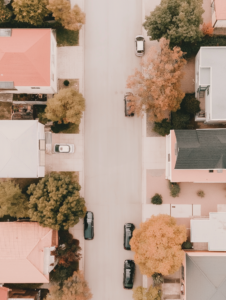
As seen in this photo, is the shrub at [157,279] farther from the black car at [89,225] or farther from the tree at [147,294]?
the black car at [89,225]

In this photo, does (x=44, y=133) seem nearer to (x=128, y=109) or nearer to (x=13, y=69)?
(x=13, y=69)

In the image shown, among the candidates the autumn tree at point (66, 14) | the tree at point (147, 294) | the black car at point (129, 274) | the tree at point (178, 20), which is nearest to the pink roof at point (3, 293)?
the black car at point (129, 274)

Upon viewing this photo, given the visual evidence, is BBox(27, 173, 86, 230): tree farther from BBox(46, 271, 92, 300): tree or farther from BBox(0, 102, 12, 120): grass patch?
BBox(0, 102, 12, 120): grass patch

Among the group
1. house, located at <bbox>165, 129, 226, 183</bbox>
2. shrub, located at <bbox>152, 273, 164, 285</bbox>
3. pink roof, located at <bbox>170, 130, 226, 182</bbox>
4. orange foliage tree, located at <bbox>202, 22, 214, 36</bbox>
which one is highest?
orange foliage tree, located at <bbox>202, 22, 214, 36</bbox>

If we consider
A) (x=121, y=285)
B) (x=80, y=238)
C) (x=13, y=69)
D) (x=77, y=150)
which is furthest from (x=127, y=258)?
(x=13, y=69)

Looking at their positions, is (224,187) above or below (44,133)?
below

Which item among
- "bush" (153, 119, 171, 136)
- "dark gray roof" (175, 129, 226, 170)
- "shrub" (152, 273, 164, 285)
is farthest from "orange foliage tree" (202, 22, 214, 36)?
"shrub" (152, 273, 164, 285)
